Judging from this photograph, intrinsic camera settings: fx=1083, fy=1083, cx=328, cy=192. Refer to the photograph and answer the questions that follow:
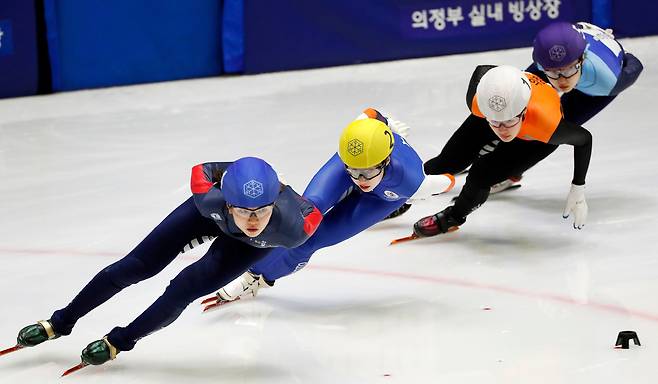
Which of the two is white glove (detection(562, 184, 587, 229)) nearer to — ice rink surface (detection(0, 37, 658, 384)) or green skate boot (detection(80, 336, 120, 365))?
ice rink surface (detection(0, 37, 658, 384))

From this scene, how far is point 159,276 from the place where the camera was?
4359 mm

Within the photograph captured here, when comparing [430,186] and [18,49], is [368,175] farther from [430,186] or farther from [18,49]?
[18,49]

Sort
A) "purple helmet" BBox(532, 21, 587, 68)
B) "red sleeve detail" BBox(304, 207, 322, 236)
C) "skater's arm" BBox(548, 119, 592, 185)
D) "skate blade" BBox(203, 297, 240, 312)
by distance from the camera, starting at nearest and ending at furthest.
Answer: "red sleeve detail" BBox(304, 207, 322, 236)
"skate blade" BBox(203, 297, 240, 312)
"skater's arm" BBox(548, 119, 592, 185)
"purple helmet" BBox(532, 21, 587, 68)

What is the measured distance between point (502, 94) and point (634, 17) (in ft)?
17.4

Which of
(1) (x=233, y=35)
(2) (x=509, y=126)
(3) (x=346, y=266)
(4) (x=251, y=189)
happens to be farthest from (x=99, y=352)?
(1) (x=233, y=35)

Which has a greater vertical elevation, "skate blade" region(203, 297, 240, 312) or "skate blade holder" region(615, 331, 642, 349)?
"skate blade holder" region(615, 331, 642, 349)

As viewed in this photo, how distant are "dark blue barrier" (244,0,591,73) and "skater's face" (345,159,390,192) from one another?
470 centimetres

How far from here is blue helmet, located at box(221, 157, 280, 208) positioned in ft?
10.2

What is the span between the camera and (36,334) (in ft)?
11.6

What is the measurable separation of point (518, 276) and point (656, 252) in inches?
24.3

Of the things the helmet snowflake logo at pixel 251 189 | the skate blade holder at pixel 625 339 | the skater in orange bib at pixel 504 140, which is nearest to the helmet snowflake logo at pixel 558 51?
the skater in orange bib at pixel 504 140

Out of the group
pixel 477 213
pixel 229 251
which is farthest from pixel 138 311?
pixel 477 213

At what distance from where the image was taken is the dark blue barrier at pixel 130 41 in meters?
8.01

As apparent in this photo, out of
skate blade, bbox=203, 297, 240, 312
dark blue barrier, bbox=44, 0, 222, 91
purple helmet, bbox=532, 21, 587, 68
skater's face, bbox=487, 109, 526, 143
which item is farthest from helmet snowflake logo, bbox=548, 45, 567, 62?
dark blue barrier, bbox=44, 0, 222, 91
